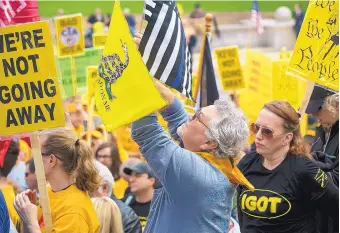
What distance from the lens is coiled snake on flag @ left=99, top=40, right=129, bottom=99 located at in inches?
146

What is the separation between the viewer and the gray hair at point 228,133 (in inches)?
152

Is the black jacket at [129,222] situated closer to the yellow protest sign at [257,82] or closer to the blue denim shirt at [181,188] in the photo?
the blue denim shirt at [181,188]

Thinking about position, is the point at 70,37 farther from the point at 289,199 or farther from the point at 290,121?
the point at 289,199

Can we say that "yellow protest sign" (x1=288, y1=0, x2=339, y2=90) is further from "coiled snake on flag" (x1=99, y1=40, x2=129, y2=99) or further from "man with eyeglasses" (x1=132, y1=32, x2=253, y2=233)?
"coiled snake on flag" (x1=99, y1=40, x2=129, y2=99)

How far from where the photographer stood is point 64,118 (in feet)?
13.7

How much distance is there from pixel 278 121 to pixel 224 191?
1699 mm

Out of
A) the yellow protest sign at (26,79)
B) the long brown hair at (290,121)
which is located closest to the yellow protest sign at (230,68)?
the long brown hair at (290,121)

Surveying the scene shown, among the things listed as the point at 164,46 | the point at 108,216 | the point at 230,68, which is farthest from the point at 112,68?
the point at 230,68

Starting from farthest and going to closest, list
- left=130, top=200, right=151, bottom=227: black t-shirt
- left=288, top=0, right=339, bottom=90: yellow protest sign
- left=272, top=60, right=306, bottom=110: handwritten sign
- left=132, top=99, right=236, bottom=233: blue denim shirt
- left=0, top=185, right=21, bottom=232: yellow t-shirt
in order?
left=272, top=60, right=306, bottom=110: handwritten sign, left=130, top=200, right=151, bottom=227: black t-shirt, left=288, top=0, right=339, bottom=90: yellow protest sign, left=0, top=185, right=21, bottom=232: yellow t-shirt, left=132, top=99, right=236, bottom=233: blue denim shirt

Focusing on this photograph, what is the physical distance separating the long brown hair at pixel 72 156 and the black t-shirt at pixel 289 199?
1105 mm

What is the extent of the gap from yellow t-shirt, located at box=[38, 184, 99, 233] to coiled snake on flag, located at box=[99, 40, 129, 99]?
92cm

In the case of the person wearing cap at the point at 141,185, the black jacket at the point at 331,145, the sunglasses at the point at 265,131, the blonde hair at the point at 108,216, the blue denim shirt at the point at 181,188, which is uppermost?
the blue denim shirt at the point at 181,188

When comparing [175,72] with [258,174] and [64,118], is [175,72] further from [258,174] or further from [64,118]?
[258,174]

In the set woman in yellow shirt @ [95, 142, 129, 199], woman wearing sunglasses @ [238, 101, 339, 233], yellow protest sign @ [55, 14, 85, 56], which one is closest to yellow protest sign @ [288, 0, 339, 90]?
woman wearing sunglasses @ [238, 101, 339, 233]
